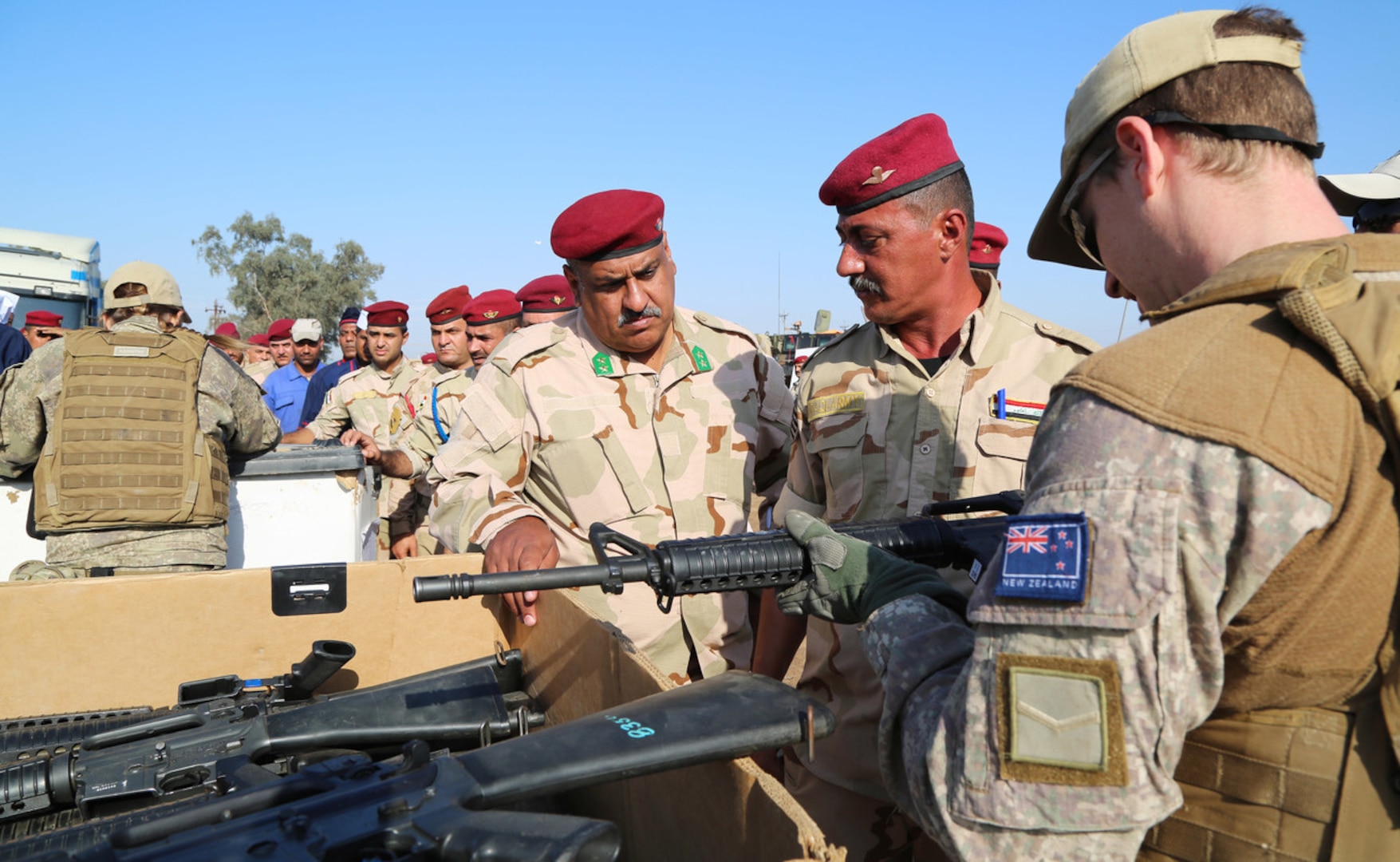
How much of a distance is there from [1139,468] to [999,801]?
0.41 metres

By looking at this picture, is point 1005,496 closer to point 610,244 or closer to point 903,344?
point 903,344

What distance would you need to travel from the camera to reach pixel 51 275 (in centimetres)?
1038

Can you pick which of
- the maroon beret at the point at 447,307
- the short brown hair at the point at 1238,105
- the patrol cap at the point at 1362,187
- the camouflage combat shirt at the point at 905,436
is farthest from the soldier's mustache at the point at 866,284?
the maroon beret at the point at 447,307

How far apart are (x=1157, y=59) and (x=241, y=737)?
6.80 feet

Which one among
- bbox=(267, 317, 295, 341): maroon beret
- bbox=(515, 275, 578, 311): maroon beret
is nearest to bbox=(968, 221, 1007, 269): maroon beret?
bbox=(515, 275, 578, 311): maroon beret

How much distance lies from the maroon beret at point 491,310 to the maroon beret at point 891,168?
4365 mm

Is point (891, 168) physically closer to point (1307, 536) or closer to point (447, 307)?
point (1307, 536)

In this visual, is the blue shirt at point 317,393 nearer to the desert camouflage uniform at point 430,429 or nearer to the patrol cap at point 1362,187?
the desert camouflage uniform at point 430,429

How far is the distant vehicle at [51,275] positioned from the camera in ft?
33.3

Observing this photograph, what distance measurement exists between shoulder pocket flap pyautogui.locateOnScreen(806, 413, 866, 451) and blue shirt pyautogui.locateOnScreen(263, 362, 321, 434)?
7.33 metres

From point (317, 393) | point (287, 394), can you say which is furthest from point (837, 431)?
point (287, 394)

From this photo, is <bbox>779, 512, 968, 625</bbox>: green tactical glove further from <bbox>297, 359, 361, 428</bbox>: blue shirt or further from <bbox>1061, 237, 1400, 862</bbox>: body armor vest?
<bbox>297, 359, 361, 428</bbox>: blue shirt

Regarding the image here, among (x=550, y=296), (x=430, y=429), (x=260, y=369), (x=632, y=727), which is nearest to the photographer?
(x=632, y=727)

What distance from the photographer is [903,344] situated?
8.52ft
